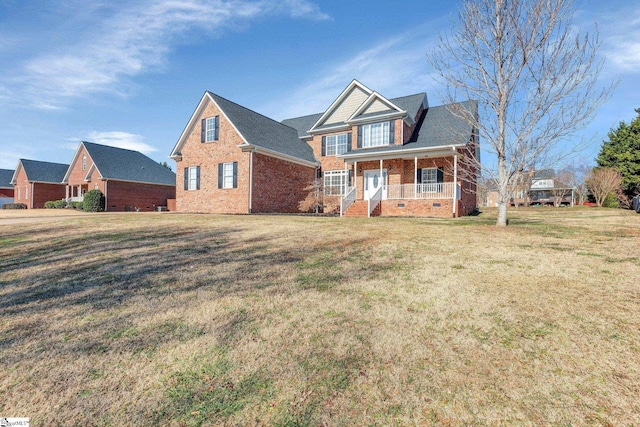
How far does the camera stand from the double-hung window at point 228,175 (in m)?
18.7

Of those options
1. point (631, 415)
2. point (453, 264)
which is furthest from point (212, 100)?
point (631, 415)

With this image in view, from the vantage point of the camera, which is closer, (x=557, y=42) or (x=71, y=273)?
(x=71, y=273)

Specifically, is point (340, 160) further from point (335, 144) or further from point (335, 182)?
point (335, 182)

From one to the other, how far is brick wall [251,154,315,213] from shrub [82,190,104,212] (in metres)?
18.5

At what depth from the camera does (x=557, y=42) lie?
365 inches

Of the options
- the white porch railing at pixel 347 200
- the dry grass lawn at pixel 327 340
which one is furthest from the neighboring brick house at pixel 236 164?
the dry grass lawn at pixel 327 340

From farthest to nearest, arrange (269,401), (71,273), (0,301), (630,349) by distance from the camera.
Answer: (71,273)
(0,301)
(630,349)
(269,401)

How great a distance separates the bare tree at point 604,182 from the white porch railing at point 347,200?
81.5ft

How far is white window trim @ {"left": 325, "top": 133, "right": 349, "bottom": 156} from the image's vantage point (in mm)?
21312

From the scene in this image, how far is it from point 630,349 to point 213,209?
1972 centimetres

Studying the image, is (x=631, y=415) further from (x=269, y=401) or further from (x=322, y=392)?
(x=269, y=401)

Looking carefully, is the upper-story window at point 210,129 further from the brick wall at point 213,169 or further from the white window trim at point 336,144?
the white window trim at point 336,144

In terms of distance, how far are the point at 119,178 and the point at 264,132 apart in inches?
708

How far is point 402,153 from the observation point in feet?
56.6
